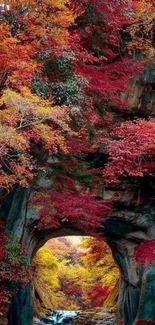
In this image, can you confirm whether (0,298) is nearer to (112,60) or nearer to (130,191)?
(130,191)

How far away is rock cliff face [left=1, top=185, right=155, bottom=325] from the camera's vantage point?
14328 mm

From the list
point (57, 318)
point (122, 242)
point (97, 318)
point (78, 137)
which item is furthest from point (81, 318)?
point (78, 137)

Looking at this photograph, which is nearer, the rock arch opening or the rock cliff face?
the rock cliff face

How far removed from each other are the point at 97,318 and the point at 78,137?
36.3ft

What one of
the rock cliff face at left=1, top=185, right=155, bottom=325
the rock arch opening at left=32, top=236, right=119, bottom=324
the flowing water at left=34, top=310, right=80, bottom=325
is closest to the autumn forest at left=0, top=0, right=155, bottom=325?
the rock cliff face at left=1, top=185, right=155, bottom=325

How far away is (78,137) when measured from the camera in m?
13.0

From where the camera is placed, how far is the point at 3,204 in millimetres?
13594

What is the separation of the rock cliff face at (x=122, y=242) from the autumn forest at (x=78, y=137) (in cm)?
4

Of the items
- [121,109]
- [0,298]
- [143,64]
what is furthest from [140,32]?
[0,298]

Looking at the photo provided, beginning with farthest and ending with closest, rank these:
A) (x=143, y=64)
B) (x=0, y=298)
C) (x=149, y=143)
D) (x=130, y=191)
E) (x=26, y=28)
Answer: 1. (x=130, y=191)
2. (x=143, y=64)
3. (x=149, y=143)
4. (x=0, y=298)
5. (x=26, y=28)

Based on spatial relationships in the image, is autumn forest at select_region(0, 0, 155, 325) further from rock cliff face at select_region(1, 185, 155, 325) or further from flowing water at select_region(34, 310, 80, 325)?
flowing water at select_region(34, 310, 80, 325)

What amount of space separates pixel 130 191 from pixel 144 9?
6.49m

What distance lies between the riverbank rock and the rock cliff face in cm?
100

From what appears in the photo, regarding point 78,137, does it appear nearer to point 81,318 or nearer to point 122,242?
point 122,242
